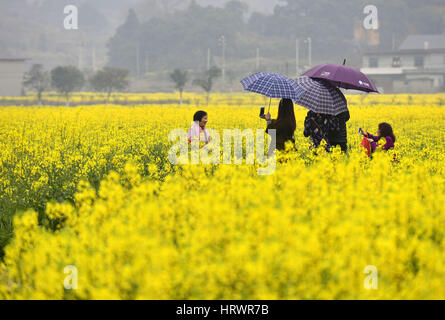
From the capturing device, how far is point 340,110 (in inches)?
287

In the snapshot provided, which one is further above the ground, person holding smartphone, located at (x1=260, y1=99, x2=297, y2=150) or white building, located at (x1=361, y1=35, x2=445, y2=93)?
white building, located at (x1=361, y1=35, x2=445, y2=93)

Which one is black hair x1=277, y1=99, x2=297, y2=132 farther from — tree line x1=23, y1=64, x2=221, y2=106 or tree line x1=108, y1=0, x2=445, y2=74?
tree line x1=108, y1=0, x2=445, y2=74

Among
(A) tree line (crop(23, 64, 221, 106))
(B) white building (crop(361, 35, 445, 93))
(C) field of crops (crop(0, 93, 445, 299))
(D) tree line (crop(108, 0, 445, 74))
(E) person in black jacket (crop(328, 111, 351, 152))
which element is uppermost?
(D) tree line (crop(108, 0, 445, 74))

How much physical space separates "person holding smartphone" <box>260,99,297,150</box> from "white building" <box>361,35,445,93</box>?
2092 inches

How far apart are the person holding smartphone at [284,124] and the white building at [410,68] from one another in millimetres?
53137

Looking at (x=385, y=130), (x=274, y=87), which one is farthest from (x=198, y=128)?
(x=385, y=130)

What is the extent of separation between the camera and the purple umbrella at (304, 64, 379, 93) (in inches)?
288

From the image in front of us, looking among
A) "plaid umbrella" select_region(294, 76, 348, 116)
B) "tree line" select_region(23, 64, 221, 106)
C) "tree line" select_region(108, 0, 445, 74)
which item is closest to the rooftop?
"tree line" select_region(108, 0, 445, 74)

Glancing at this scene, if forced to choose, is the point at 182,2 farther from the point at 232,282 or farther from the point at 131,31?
the point at 232,282

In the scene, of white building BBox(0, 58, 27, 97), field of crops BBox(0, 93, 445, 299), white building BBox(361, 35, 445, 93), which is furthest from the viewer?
white building BBox(361, 35, 445, 93)

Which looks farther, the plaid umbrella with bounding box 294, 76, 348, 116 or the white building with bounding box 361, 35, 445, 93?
the white building with bounding box 361, 35, 445, 93

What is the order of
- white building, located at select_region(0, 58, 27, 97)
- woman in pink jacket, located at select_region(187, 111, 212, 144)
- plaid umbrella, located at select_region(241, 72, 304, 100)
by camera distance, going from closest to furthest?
plaid umbrella, located at select_region(241, 72, 304, 100) < woman in pink jacket, located at select_region(187, 111, 212, 144) < white building, located at select_region(0, 58, 27, 97)
